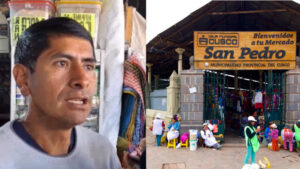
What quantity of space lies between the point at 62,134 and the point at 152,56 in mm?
5557

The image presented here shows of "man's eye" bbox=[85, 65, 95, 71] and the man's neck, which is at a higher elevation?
"man's eye" bbox=[85, 65, 95, 71]

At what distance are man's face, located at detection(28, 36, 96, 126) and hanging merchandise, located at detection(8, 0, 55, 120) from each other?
111 millimetres

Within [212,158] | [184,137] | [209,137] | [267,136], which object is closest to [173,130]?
[184,137]

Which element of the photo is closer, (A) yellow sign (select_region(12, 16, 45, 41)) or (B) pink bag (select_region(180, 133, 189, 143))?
(A) yellow sign (select_region(12, 16, 45, 41))

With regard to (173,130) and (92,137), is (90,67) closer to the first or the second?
(92,137)

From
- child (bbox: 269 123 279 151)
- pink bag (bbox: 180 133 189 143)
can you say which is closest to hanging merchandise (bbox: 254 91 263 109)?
child (bbox: 269 123 279 151)

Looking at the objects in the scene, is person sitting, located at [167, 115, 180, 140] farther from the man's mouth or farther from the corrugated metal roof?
the man's mouth

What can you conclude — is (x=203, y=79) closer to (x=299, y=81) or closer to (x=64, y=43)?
(x=299, y=81)

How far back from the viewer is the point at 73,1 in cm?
113

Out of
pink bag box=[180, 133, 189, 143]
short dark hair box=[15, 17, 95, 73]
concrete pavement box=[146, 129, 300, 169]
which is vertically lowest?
concrete pavement box=[146, 129, 300, 169]

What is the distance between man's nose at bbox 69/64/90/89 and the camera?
1.01 metres

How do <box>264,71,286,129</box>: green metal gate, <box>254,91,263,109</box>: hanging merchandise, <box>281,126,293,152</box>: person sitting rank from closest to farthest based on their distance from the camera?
<box>281,126,293,152</box>: person sitting
<box>264,71,286,129</box>: green metal gate
<box>254,91,263,109</box>: hanging merchandise

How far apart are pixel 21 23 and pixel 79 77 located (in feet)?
1.39

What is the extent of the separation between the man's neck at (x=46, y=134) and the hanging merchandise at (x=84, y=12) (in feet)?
1.52
